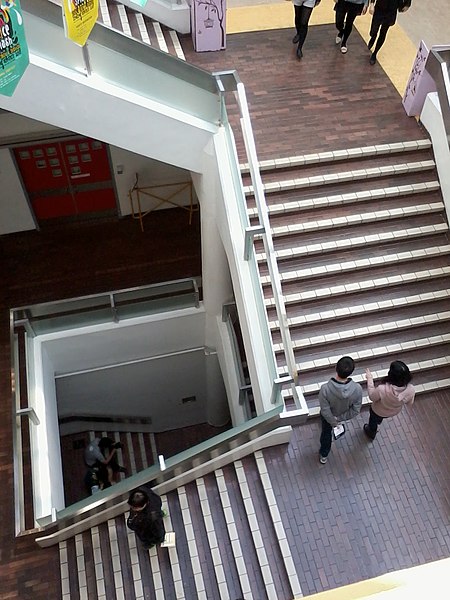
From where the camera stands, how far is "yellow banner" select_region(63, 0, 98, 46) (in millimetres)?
3771

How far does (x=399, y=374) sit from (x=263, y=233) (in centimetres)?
177

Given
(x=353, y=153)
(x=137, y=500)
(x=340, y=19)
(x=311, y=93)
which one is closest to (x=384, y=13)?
(x=340, y=19)

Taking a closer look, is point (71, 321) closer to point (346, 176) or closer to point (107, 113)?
point (107, 113)

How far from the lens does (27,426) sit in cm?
694

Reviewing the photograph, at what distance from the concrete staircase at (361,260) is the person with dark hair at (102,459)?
11.1 ft

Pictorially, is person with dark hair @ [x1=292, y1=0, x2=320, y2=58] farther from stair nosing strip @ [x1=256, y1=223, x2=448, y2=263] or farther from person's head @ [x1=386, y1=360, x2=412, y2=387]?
person's head @ [x1=386, y1=360, x2=412, y2=387]

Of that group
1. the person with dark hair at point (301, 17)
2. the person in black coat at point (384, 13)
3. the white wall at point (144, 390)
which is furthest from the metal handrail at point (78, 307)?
the person in black coat at point (384, 13)

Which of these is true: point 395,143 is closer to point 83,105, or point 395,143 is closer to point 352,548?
point 83,105

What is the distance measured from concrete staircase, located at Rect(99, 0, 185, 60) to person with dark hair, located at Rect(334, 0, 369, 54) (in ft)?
7.45

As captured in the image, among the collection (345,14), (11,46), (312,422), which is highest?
(345,14)

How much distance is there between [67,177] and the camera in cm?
970

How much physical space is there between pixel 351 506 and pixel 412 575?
138 inches

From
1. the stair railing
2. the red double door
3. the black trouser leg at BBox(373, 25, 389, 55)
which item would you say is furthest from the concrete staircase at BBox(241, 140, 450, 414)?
the red double door

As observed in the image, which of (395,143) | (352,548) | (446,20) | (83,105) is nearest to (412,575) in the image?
(352,548)
